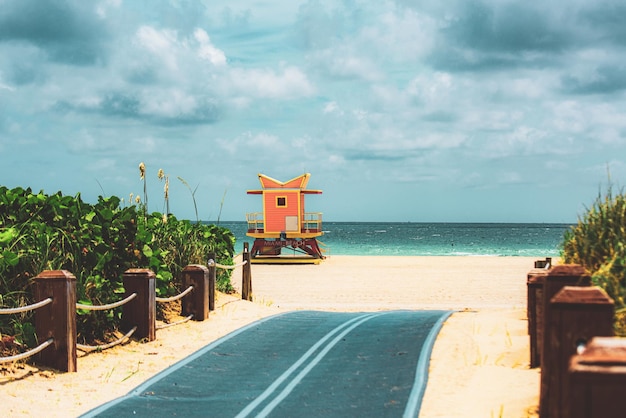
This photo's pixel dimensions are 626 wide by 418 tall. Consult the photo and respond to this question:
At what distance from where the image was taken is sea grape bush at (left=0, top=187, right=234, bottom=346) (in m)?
9.39

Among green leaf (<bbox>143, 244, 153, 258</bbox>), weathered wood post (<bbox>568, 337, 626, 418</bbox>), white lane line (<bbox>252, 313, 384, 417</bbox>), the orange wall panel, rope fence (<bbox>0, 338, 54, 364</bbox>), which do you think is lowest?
white lane line (<bbox>252, 313, 384, 417</bbox>)

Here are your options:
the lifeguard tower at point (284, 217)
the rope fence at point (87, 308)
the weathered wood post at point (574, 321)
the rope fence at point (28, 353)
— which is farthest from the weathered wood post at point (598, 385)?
the lifeguard tower at point (284, 217)

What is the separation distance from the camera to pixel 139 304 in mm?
11281

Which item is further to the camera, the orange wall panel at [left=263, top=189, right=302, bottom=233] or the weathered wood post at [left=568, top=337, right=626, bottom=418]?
the orange wall panel at [left=263, top=189, right=302, bottom=233]

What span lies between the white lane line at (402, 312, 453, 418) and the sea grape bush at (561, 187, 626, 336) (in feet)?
7.06

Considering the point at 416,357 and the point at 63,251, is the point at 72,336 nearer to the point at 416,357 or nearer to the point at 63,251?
the point at 63,251

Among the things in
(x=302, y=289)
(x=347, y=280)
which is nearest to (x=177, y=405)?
(x=302, y=289)

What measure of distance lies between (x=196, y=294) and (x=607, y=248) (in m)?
7.91

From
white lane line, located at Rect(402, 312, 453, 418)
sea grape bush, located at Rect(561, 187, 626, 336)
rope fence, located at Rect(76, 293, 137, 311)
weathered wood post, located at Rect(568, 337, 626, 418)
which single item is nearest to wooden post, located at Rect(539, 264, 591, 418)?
sea grape bush, located at Rect(561, 187, 626, 336)

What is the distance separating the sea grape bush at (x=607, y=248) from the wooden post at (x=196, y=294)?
699 cm

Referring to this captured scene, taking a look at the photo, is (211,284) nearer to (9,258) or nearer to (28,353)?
(9,258)

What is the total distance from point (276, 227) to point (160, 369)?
34.0m

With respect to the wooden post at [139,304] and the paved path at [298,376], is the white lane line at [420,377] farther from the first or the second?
the wooden post at [139,304]

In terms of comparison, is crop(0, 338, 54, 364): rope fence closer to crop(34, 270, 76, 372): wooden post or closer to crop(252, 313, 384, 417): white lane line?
crop(34, 270, 76, 372): wooden post
